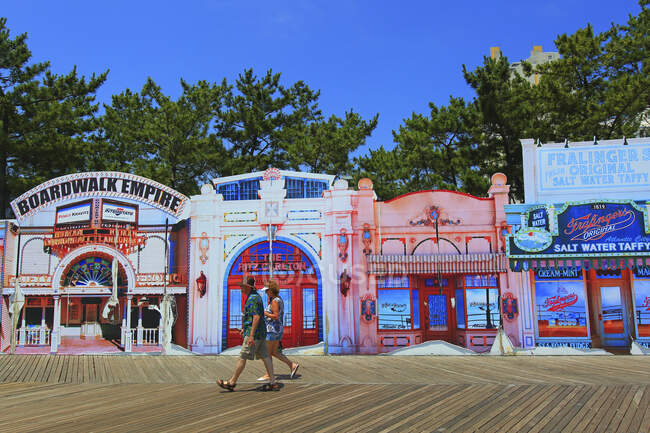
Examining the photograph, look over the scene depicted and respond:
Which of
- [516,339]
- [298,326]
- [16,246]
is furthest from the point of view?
[16,246]

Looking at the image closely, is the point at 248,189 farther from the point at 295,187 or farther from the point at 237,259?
the point at 237,259

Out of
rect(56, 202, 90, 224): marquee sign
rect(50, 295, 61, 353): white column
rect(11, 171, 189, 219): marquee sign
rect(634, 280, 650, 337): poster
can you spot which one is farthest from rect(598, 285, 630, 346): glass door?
rect(50, 295, 61, 353): white column

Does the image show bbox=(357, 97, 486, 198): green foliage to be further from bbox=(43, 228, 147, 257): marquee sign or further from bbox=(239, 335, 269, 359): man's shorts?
bbox=(239, 335, 269, 359): man's shorts

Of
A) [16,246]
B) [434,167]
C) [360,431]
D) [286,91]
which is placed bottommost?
[360,431]

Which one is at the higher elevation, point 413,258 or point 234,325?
point 413,258

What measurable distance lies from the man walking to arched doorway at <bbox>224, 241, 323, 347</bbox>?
265 inches

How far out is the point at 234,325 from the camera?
16750mm

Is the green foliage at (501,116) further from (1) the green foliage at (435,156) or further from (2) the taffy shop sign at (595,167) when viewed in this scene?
(2) the taffy shop sign at (595,167)

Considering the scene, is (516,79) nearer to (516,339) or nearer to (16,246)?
(516,339)

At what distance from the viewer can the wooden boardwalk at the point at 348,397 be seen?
23.1 ft

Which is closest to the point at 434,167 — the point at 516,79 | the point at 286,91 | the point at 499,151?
the point at 499,151

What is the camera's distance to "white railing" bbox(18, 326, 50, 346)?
17.1 m

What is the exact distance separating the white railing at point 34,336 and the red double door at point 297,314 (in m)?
5.45

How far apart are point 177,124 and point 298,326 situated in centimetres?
1383
